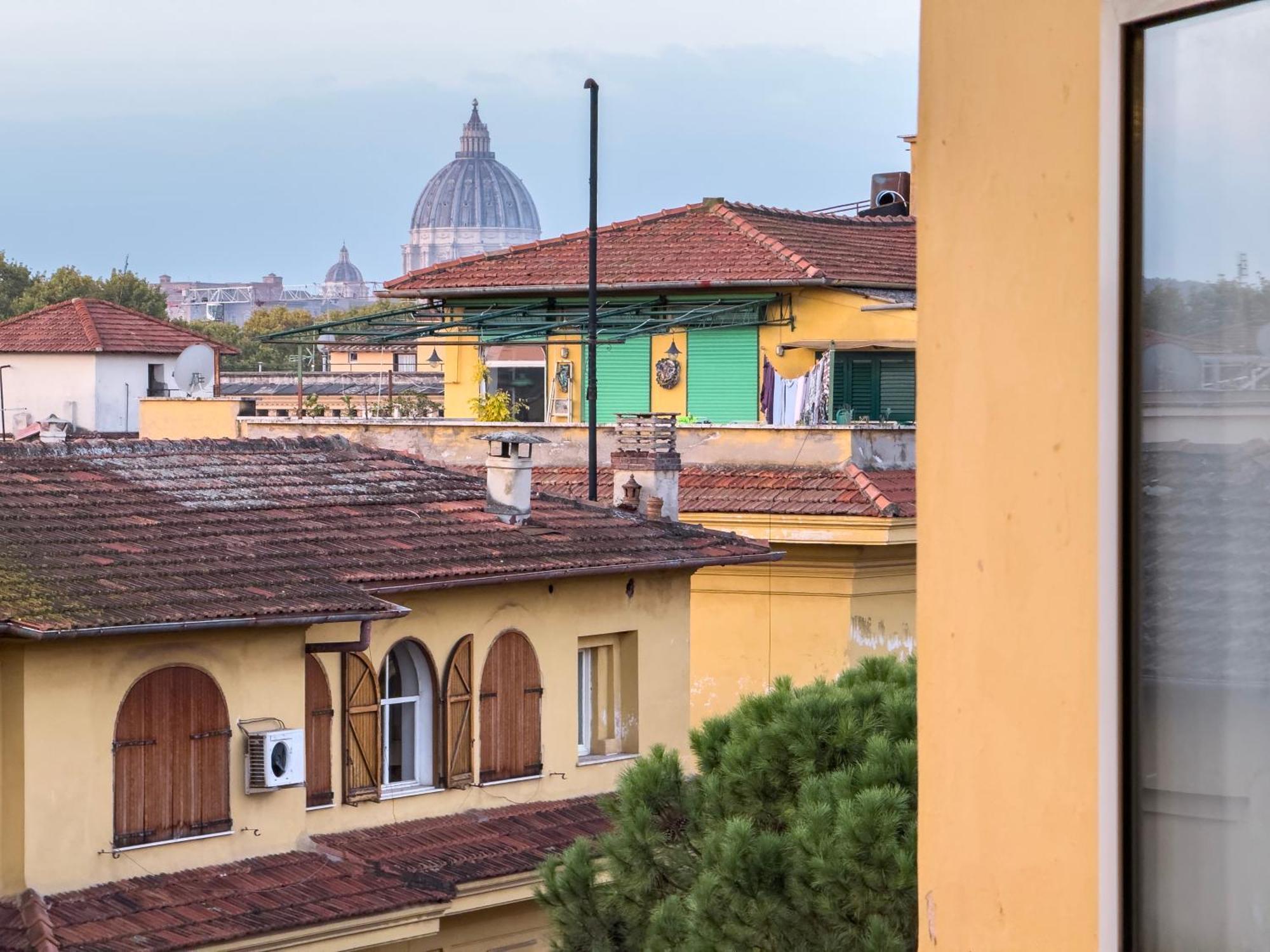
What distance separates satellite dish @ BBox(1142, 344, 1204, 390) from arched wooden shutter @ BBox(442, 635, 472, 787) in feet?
52.8

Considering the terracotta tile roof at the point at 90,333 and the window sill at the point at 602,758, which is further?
the terracotta tile roof at the point at 90,333

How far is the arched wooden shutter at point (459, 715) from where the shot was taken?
19.5 metres

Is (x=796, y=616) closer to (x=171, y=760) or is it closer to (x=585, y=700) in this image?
(x=585, y=700)

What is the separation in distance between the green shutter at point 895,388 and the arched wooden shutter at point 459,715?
46.1 ft

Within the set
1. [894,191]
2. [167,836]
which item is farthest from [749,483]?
[894,191]

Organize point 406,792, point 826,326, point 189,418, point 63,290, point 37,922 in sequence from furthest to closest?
point 63,290, point 189,418, point 826,326, point 406,792, point 37,922

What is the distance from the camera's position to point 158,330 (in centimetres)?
5806

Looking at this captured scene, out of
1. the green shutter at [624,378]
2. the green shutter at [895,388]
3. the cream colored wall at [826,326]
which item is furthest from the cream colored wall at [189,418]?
the green shutter at [895,388]

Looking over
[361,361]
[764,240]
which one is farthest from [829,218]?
[361,361]

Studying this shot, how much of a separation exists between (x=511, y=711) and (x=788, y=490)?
27.3 feet

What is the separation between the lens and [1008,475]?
408 cm

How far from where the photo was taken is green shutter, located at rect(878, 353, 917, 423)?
107 feet

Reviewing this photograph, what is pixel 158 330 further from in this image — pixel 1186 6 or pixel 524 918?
pixel 1186 6

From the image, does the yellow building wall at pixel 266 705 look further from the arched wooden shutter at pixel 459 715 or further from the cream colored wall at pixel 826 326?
the cream colored wall at pixel 826 326
